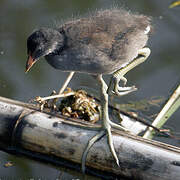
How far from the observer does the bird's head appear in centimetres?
302

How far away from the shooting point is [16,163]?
10.8ft

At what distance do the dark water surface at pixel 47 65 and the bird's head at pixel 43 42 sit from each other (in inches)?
33.3

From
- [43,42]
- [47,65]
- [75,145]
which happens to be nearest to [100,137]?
[75,145]

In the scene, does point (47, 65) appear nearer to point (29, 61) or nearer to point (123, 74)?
point (123, 74)

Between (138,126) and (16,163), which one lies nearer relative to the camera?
(16,163)

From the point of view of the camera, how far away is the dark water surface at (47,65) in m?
3.51

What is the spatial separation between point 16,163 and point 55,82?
108cm

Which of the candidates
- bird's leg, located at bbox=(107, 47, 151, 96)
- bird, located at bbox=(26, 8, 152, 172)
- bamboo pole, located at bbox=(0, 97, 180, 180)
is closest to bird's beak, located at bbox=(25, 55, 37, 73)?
bird, located at bbox=(26, 8, 152, 172)

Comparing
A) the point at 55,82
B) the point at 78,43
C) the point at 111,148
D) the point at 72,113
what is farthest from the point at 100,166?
the point at 55,82

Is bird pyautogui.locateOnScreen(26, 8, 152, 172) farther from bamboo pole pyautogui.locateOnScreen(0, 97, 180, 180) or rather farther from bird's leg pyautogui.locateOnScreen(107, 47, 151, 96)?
bird's leg pyautogui.locateOnScreen(107, 47, 151, 96)

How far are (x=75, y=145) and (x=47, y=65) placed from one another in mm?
1517

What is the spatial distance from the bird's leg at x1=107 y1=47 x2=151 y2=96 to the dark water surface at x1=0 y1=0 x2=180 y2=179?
12 cm

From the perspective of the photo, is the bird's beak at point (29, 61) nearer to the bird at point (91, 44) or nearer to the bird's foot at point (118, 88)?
the bird at point (91, 44)

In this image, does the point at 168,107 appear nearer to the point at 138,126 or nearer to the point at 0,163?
the point at 138,126
